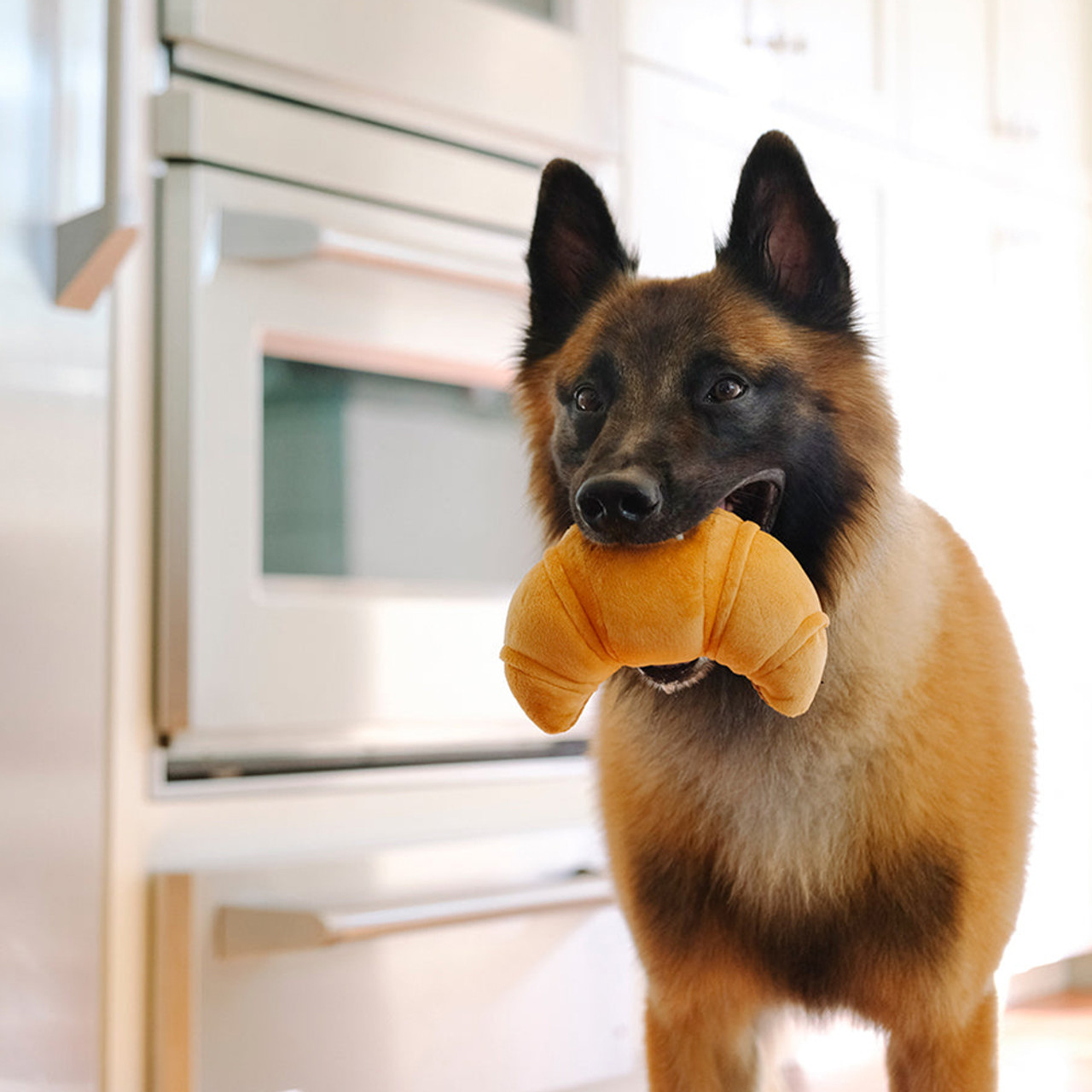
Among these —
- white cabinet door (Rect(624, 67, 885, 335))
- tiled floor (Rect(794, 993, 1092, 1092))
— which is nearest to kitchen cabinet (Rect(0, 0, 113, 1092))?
tiled floor (Rect(794, 993, 1092, 1092))

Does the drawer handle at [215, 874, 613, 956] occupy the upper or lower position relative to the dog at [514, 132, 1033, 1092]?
lower

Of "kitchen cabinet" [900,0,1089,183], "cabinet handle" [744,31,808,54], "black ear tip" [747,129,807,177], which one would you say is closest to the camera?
"black ear tip" [747,129,807,177]

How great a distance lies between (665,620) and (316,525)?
1.22m

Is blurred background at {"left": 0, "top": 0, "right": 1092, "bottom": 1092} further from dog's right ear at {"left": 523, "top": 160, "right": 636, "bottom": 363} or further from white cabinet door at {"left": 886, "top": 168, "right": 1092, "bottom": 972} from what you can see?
dog's right ear at {"left": 523, "top": 160, "right": 636, "bottom": 363}

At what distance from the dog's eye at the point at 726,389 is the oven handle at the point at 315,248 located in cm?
104

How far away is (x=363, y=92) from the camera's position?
5.39 feet

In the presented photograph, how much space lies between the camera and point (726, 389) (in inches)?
22.1

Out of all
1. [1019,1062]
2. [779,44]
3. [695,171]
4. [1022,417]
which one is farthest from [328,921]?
[1022,417]

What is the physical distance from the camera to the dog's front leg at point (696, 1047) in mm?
640

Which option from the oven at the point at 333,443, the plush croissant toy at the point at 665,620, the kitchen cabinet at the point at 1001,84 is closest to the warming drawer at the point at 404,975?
the oven at the point at 333,443

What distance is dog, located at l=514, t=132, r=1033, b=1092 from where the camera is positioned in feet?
1.76

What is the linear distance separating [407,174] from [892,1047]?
1.33 metres

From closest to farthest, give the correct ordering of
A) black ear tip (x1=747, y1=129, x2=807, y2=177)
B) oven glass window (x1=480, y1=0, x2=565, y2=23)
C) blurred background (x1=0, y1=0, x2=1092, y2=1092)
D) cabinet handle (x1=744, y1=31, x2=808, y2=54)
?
black ear tip (x1=747, y1=129, x2=807, y2=177) < blurred background (x1=0, y1=0, x2=1092, y2=1092) < oven glass window (x1=480, y1=0, x2=565, y2=23) < cabinet handle (x1=744, y1=31, x2=808, y2=54)

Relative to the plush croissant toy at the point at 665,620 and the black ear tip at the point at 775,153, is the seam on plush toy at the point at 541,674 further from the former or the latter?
the black ear tip at the point at 775,153
